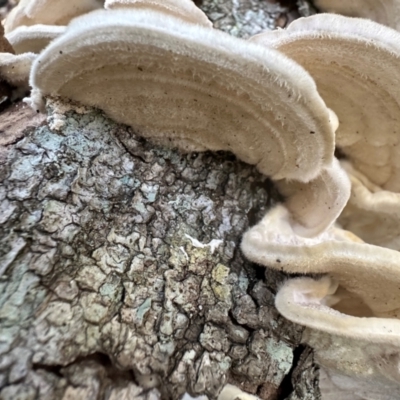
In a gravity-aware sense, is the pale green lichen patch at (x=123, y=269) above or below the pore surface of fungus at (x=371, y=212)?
above

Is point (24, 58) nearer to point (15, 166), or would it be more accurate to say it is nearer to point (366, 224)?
point (15, 166)

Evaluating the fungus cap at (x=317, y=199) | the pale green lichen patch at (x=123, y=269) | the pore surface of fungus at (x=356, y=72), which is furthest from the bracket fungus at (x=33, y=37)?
the fungus cap at (x=317, y=199)

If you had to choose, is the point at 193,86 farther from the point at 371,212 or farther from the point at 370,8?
the point at 370,8

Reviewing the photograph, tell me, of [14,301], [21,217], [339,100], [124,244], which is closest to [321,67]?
[339,100]

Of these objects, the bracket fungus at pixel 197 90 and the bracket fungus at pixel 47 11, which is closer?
the bracket fungus at pixel 197 90

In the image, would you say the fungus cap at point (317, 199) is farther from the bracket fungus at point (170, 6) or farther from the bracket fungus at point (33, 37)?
the bracket fungus at point (33, 37)

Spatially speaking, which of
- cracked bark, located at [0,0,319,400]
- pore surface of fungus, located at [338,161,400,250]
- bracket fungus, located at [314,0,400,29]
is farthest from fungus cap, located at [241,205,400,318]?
bracket fungus, located at [314,0,400,29]

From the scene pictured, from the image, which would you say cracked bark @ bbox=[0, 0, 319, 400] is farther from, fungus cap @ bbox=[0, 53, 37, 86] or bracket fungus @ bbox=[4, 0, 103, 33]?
bracket fungus @ bbox=[4, 0, 103, 33]
